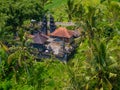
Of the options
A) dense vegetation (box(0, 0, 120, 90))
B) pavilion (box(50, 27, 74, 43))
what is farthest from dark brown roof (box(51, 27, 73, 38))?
dense vegetation (box(0, 0, 120, 90))

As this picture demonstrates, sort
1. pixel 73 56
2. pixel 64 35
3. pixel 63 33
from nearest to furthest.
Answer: pixel 73 56, pixel 64 35, pixel 63 33

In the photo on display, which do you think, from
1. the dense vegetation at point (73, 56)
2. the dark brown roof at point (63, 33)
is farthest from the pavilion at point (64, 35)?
the dense vegetation at point (73, 56)

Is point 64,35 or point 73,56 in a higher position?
point 64,35

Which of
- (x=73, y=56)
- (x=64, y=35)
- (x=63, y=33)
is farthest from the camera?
(x=63, y=33)

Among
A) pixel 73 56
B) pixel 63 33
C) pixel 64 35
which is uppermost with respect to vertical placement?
pixel 63 33

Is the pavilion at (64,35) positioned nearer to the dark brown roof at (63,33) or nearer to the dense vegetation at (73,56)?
the dark brown roof at (63,33)

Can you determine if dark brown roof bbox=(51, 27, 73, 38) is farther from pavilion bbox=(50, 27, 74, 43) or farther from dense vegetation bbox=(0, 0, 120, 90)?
dense vegetation bbox=(0, 0, 120, 90)

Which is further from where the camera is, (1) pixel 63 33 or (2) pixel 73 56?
(1) pixel 63 33

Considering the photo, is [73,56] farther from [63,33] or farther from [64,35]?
[63,33]

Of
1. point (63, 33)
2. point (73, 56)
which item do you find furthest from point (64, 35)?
point (73, 56)
